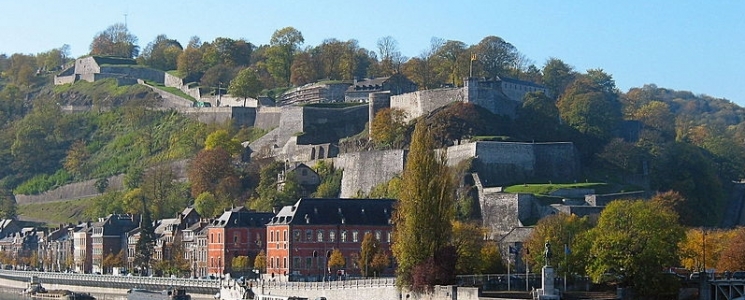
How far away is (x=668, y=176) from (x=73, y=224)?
57029 millimetres

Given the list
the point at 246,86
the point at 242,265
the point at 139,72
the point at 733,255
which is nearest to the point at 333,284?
the point at 733,255

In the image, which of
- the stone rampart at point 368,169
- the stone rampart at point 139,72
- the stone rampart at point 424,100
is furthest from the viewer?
the stone rampart at point 139,72

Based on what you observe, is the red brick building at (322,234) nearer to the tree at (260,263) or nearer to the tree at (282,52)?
the tree at (260,263)

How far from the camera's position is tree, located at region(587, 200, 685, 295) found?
5834cm

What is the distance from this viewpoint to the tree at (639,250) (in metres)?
58.3

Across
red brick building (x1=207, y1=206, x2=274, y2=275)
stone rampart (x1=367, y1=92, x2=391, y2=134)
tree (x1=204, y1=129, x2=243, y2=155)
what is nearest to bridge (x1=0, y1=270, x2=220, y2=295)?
red brick building (x1=207, y1=206, x2=274, y2=275)

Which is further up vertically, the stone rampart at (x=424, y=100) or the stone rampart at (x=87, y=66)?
the stone rampart at (x=87, y=66)

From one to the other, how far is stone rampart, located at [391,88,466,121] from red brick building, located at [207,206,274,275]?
72.9ft

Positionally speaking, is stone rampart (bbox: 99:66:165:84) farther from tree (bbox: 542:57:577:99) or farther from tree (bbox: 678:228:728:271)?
tree (bbox: 678:228:728:271)

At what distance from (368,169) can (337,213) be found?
23.1 meters

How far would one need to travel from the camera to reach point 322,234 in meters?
85.6

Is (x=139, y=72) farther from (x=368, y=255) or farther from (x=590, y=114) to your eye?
(x=368, y=255)

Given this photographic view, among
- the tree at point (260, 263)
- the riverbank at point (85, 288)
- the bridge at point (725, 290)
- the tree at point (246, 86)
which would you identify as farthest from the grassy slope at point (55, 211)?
the bridge at point (725, 290)

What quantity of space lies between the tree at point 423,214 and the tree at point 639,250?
21.6 ft
